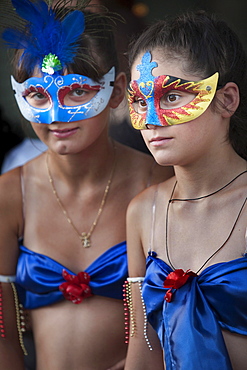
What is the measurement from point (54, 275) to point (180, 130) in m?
0.82

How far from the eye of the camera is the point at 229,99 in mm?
1575

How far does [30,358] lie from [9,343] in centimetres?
30

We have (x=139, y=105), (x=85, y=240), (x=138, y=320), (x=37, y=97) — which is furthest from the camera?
(x=85, y=240)

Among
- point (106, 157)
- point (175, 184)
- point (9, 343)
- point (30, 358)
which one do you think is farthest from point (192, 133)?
point (30, 358)

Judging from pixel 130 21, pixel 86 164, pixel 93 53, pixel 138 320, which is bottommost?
pixel 138 320

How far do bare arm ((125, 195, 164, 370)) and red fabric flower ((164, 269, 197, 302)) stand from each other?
9.6 inches

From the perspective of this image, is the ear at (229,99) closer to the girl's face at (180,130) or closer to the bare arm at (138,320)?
the girl's face at (180,130)

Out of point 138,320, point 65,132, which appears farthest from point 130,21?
point 138,320

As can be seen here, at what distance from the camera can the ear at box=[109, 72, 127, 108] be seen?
202cm

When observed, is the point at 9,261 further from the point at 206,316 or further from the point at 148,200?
the point at 206,316

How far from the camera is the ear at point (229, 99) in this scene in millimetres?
1562

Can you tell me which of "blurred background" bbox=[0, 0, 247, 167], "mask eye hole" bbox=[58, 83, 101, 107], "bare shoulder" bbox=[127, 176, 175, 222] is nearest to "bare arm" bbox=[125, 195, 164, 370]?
"bare shoulder" bbox=[127, 176, 175, 222]

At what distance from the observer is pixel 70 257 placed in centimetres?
208

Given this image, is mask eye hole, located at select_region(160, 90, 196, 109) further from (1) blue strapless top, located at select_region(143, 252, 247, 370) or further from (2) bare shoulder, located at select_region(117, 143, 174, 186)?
(2) bare shoulder, located at select_region(117, 143, 174, 186)
